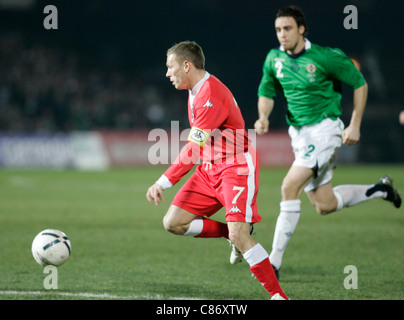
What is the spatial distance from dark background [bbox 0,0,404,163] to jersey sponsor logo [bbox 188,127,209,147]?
18613 mm

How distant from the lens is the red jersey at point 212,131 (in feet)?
14.4

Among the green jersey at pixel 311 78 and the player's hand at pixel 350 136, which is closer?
the player's hand at pixel 350 136

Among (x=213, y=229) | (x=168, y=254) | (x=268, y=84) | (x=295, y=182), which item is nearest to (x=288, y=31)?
(x=268, y=84)

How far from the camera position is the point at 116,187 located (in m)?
14.6

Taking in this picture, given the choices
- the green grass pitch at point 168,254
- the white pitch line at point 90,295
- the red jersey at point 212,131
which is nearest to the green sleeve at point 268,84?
the red jersey at point 212,131

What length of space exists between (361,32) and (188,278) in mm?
27657

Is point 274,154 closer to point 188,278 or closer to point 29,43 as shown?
point 29,43

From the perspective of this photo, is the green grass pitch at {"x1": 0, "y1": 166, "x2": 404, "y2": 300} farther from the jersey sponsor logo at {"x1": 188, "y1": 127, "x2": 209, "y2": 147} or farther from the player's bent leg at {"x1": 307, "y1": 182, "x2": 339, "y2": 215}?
the jersey sponsor logo at {"x1": 188, "y1": 127, "x2": 209, "y2": 147}

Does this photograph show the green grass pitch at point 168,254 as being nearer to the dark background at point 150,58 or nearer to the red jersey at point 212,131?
the red jersey at point 212,131

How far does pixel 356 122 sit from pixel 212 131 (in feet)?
5.72

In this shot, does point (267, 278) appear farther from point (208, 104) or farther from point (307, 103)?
point (307, 103)

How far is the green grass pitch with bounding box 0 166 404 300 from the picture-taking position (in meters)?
4.93

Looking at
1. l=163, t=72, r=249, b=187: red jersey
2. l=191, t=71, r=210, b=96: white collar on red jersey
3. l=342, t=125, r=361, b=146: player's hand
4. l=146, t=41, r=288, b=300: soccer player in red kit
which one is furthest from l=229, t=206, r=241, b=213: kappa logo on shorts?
l=342, t=125, r=361, b=146: player's hand

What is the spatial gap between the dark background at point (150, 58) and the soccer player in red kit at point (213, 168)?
18056mm
